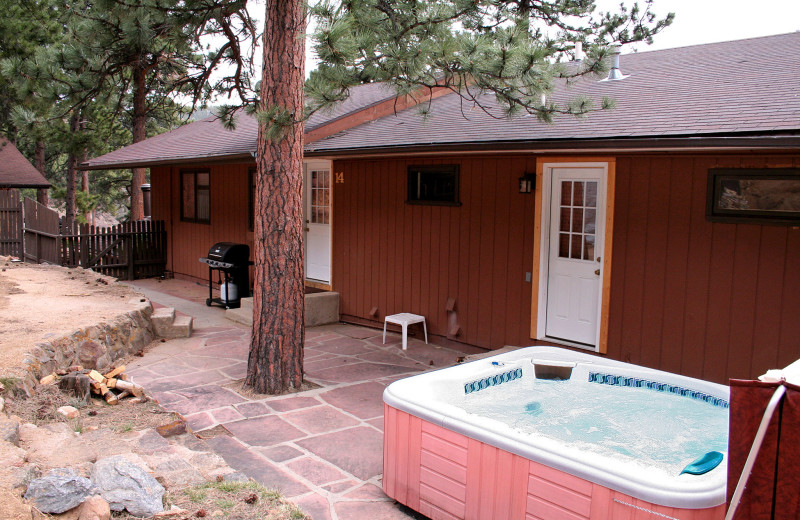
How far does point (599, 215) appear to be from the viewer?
6.45 metres

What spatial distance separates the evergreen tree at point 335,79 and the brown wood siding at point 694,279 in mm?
999

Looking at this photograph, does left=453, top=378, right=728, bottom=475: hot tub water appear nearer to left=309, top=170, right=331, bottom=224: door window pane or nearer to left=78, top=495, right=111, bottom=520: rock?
left=78, top=495, right=111, bottom=520: rock

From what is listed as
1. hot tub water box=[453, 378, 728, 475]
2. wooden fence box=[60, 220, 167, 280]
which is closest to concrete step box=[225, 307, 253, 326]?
hot tub water box=[453, 378, 728, 475]

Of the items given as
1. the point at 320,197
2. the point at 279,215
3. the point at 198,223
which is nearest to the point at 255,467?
the point at 279,215

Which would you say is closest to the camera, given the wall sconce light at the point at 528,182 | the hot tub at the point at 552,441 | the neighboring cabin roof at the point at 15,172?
the hot tub at the point at 552,441

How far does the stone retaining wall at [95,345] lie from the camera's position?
534cm

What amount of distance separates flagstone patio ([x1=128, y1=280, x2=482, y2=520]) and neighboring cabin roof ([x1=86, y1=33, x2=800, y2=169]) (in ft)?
7.95

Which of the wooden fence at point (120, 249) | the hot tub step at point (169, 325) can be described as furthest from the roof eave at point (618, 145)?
the wooden fence at point (120, 249)

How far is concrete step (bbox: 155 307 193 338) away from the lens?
8117 millimetres

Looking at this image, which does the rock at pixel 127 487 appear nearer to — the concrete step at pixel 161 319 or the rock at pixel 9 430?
the rock at pixel 9 430

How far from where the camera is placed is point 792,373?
106 inches

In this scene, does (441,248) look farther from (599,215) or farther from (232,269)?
(232,269)

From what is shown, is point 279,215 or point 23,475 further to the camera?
point 279,215

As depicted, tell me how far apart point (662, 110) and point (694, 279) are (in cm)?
163
